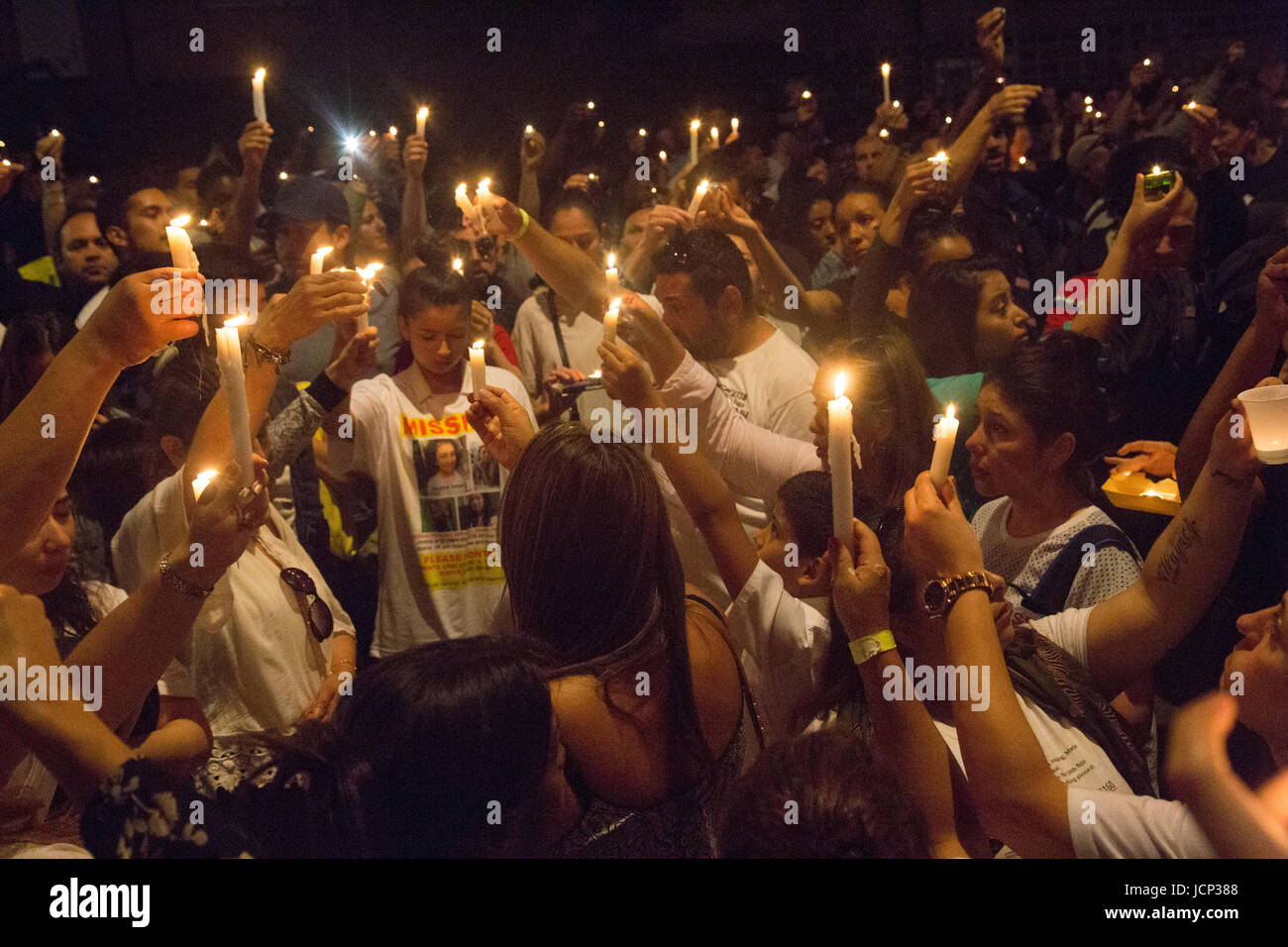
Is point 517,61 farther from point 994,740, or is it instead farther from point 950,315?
point 994,740

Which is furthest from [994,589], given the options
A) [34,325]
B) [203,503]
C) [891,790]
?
[34,325]

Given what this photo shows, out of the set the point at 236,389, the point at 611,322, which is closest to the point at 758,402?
the point at 611,322

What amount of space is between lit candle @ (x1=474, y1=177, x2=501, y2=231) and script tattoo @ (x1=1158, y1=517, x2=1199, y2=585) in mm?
1755

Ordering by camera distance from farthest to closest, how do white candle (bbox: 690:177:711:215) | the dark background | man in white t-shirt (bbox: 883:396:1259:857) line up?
the dark background → white candle (bbox: 690:177:711:215) → man in white t-shirt (bbox: 883:396:1259:857)

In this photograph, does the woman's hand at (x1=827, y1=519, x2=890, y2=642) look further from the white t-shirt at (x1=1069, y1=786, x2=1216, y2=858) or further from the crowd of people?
the white t-shirt at (x1=1069, y1=786, x2=1216, y2=858)

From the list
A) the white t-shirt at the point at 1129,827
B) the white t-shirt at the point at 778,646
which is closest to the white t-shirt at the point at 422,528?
the white t-shirt at the point at 778,646

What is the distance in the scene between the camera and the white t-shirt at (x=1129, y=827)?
3.76 ft

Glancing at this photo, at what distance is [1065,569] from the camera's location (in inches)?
72.4

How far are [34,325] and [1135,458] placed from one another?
9.30ft

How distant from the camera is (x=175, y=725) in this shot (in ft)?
5.73

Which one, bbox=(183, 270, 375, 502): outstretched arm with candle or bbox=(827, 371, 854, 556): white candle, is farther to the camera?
bbox=(183, 270, 375, 502): outstretched arm with candle

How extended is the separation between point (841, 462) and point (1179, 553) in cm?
64

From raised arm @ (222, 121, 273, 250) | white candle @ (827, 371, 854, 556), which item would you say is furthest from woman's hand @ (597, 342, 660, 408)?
raised arm @ (222, 121, 273, 250)

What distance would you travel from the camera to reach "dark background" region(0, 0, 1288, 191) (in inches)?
233
